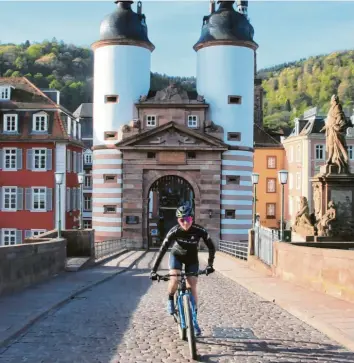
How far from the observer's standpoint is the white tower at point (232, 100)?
159 ft

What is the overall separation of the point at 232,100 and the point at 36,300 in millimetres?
36420

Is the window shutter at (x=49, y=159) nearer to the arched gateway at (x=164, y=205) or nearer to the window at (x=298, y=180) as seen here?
the arched gateway at (x=164, y=205)

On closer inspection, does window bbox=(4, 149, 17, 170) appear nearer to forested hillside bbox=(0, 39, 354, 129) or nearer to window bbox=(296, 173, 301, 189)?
window bbox=(296, 173, 301, 189)

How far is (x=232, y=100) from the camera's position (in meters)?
49.2

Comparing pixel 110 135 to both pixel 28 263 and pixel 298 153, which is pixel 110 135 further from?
pixel 28 263

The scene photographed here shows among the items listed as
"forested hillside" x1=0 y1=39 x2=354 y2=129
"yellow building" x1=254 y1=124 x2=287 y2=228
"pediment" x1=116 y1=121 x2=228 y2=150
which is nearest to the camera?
"pediment" x1=116 y1=121 x2=228 y2=150

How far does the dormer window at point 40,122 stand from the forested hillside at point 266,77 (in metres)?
70.6

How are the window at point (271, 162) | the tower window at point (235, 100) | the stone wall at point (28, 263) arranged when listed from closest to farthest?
the stone wall at point (28, 263) → the tower window at point (235, 100) → the window at point (271, 162)

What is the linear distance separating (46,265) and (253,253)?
30.7 feet

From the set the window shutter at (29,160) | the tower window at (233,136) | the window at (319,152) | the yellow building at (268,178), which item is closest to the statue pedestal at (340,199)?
the tower window at (233,136)

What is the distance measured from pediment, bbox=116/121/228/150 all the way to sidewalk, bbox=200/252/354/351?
28648mm

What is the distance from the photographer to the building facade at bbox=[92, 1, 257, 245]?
48031 mm

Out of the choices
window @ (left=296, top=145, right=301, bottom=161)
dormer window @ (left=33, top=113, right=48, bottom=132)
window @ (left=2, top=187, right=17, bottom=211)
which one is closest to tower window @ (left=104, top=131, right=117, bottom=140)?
dormer window @ (left=33, top=113, right=48, bottom=132)

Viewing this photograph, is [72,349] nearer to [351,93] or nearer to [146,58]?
[146,58]
